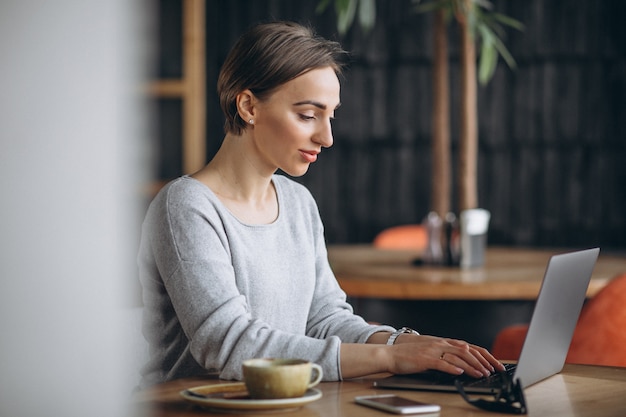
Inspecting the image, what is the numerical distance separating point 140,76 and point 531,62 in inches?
226

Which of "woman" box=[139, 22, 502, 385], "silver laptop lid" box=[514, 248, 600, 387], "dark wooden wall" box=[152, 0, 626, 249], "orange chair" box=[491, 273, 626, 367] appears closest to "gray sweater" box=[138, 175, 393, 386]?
"woman" box=[139, 22, 502, 385]

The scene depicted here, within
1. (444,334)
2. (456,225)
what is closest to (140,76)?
(444,334)

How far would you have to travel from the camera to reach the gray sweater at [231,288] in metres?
1.34

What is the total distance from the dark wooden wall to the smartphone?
4.63 m

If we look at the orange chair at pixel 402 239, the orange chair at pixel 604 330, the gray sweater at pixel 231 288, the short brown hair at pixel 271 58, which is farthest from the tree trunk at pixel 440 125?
the short brown hair at pixel 271 58

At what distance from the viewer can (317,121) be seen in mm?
1525

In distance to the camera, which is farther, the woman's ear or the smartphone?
the woman's ear

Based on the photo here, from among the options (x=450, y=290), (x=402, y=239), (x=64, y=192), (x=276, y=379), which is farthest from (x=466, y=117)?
(x=64, y=192)

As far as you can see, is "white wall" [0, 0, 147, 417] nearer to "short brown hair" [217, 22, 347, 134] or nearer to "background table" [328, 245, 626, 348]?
"short brown hair" [217, 22, 347, 134]

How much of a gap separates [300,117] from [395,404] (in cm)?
58

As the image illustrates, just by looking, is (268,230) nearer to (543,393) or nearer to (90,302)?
(543,393)

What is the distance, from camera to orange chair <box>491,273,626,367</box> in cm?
205

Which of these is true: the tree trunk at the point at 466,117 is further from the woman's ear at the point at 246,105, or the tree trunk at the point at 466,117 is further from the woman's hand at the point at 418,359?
the woman's hand at the point at 418,359

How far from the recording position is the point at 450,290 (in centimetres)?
285
